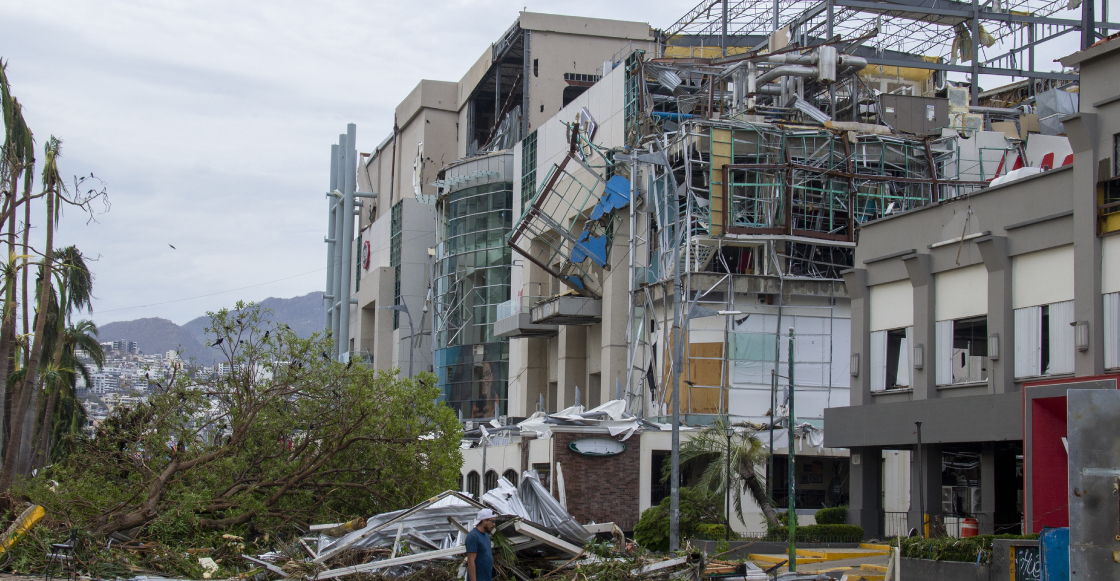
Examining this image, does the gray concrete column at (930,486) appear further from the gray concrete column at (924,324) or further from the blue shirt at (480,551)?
the blue shirt at (480,551)

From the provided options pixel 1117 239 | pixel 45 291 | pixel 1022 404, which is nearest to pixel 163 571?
pixel 45 291

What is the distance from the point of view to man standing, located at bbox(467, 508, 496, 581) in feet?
48.3

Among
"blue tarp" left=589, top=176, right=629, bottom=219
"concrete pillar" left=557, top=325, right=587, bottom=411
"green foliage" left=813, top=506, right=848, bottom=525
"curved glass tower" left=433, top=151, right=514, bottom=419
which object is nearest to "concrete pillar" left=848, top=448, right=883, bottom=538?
"green foliage" left=813, top=506, right=848, bottom=525

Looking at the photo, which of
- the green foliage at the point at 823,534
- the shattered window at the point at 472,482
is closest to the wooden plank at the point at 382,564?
the green foliage at the point at 823,534

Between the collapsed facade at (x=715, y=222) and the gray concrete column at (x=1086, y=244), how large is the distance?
4.31 meters

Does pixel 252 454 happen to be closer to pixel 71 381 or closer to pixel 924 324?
pixel 924 324

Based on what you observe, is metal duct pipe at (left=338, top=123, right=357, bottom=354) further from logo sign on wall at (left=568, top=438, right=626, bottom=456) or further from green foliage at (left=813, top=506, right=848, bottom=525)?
green foliage at (left=813, top=506, right=848, bottom=525)

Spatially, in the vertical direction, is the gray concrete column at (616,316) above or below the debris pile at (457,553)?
above

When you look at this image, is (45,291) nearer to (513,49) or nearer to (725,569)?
(725,569)

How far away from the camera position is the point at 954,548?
2211 centimetres

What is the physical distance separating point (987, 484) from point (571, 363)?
28632mm

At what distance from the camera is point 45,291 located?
85.1 ft

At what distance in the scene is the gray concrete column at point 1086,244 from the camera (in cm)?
2470

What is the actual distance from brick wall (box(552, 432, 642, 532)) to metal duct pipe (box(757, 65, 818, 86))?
18.4 metres
